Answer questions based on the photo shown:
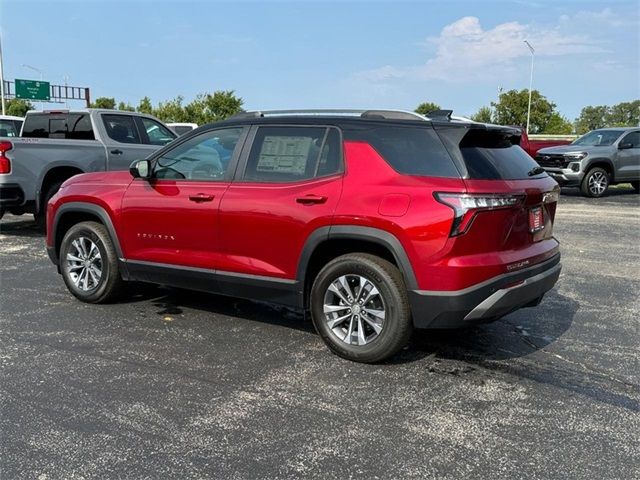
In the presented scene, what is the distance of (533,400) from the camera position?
11.9ft

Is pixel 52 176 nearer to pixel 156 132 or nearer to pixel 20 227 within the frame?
pixel 20 227

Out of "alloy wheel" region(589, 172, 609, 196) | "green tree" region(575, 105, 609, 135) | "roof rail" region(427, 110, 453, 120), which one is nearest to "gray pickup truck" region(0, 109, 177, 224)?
"roof rail" region(427, 110, 453, 120)

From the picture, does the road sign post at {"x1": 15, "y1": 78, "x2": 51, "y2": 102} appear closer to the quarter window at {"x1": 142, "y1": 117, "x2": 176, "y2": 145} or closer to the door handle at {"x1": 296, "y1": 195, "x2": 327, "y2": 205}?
the quarter window at {"x1": 142, "y1": 117, "x2": 176, "y2": 145}

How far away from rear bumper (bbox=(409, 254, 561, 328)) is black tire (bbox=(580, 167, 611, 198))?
1261 cm

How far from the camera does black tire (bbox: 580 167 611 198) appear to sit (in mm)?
15305

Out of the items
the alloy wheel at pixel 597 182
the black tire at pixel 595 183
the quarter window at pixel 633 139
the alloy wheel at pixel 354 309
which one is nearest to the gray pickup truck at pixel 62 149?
the alloy wheel at pixel 354 309

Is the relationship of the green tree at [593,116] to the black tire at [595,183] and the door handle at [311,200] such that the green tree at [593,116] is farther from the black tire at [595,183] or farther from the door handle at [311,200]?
the door handle at [311,200]

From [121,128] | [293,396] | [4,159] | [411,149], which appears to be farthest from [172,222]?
[121,128]

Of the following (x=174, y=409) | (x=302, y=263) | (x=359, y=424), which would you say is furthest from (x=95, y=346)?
(x=359, y=424)

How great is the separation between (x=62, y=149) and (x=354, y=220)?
6.82 meters

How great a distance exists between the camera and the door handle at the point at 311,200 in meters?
4.18

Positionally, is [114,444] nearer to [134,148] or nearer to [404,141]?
[404,141]

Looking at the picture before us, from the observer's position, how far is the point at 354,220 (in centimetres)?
402

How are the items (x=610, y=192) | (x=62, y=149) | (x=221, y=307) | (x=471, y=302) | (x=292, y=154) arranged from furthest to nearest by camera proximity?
1. (x=610, y=192)
2. (x=62, y=149)
3. (x=221, y=307)
4. (x=292, y=154)
5. (x=471, y=302)
